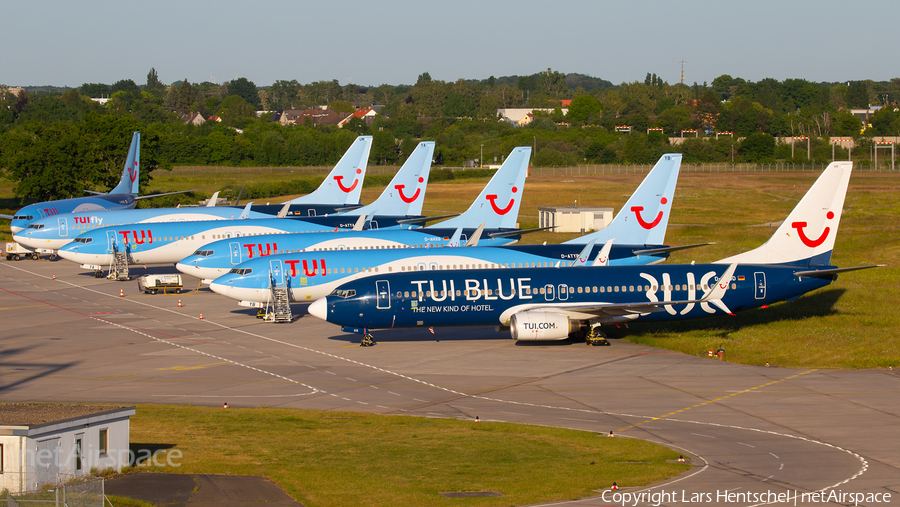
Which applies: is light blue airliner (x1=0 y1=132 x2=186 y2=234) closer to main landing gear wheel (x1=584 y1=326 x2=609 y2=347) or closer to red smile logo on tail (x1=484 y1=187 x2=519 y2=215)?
red smile logo on tail (x1=484 y1=187 x2=519 y2=215)

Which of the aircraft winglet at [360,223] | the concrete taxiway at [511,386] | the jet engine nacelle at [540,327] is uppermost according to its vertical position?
the aircraft winglet at [360,223]

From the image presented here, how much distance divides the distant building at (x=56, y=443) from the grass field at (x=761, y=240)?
3109 cm

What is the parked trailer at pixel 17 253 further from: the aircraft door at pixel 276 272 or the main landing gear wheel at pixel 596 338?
the main landing gear wheel at pixel 596 338

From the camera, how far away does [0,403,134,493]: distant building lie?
911 inches

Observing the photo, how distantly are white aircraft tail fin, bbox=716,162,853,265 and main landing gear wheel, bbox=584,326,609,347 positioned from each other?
11153 mm

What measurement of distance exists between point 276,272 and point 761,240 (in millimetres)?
52719

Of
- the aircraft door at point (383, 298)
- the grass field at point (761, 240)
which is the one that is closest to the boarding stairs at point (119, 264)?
the aircraft door at point (383, 298)

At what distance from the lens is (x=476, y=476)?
26453mm

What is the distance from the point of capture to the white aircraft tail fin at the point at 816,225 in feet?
163

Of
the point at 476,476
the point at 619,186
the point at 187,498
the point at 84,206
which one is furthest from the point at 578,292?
the point at 619,186

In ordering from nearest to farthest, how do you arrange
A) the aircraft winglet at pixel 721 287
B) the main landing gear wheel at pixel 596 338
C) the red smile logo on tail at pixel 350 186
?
1. the aircraft winglet at pixel 721 287
2. the main landing gear wheel at pixel 596 338
3. the red smile logo on tail at pixel 350 186

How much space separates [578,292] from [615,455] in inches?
785

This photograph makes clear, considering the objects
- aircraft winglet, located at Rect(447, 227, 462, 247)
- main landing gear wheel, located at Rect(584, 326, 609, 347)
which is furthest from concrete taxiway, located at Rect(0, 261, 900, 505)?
aircraft winglet, located at Rect(447, 227, 462, 247)

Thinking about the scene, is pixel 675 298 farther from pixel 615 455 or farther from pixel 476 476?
pixel 476 476
